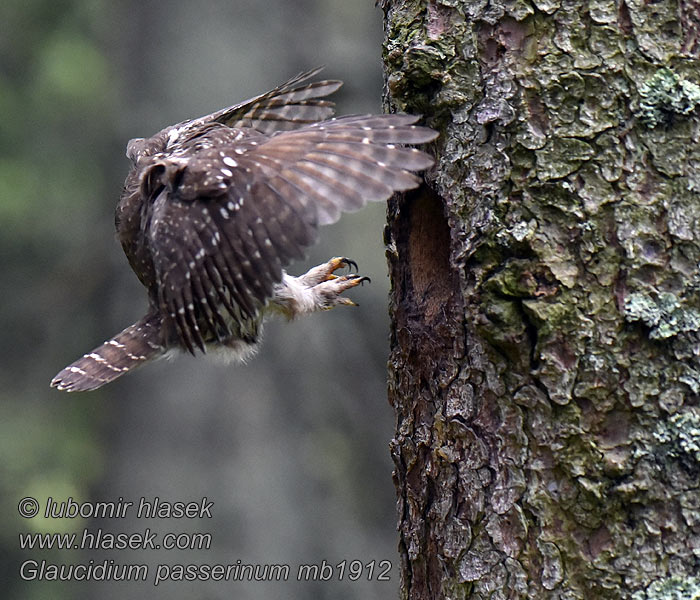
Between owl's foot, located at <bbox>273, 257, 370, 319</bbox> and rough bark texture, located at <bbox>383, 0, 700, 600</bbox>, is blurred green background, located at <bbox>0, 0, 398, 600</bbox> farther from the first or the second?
rough bark texture, located at <bbox>383, 0, 700, 600</bbox>

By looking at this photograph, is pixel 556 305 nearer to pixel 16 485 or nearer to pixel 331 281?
pixel 331 281

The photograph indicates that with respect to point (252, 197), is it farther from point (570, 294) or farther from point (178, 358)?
point (178, 358)

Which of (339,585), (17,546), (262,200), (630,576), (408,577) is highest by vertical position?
(262,200)

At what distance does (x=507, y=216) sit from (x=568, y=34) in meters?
0.47

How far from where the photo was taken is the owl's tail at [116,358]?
3479 mm

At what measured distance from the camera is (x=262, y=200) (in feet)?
8.95

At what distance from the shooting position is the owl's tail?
11.4ft

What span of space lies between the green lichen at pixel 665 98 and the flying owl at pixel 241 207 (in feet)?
1.78

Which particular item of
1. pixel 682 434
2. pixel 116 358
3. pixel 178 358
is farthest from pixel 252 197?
pixel 178 358

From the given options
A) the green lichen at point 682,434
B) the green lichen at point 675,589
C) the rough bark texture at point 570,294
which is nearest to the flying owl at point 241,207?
the rough bark texture at point 570,294

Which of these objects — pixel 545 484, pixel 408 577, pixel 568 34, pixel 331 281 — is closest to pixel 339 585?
pixel 331 281

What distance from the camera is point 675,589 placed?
6.52 ft

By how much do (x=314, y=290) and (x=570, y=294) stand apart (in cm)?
188

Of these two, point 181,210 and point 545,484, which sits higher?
A: point 181,210
